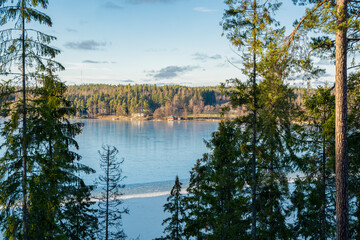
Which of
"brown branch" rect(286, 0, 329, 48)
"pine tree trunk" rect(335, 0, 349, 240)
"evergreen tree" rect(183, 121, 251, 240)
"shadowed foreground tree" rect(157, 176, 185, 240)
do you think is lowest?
"shadowed foreground tree" rect(157, 176, 185, 240)

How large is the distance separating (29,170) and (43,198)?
32.4 inches

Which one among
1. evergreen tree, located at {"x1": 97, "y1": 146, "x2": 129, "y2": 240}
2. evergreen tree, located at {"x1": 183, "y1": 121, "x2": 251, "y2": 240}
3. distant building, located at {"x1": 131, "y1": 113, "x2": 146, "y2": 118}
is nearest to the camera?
evergreen tree, located at {"x1": 183, "y1": 121, "x2": 251, "y2": 240}

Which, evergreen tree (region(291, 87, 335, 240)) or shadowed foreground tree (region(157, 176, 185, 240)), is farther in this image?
shadowed foreground tree (region(157, 176, 185, 240))

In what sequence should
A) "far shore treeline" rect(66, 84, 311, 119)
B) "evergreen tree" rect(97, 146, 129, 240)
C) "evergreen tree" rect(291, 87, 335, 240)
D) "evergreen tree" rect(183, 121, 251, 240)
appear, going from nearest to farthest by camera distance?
"evergreen tree" rect(291, 87, 335, 240), "evergreen tree" rect(183, 121, 251, 240), "evergreen tree" rect(97, 146, 129, 240), "far shore treeline" rect(66, 84, 311, 119)

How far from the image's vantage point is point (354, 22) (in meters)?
5.09

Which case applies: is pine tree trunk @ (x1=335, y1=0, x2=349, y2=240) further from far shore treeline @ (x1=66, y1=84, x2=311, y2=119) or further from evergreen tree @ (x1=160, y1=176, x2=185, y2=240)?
far shore treeline @ (x1=66, y1=84, x2=311, y2=119)

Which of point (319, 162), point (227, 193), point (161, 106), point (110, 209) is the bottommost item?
point (110, 209)

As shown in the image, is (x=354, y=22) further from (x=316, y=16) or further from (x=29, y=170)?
(x=29, y=170)

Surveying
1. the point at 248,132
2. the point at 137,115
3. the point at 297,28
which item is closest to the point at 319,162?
the point at 248,132

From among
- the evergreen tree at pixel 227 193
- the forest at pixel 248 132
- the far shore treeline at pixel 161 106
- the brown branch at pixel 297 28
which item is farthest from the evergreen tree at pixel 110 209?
the far shore treeline at pixel 161 106

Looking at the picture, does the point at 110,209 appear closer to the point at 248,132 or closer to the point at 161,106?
the point at 248,132

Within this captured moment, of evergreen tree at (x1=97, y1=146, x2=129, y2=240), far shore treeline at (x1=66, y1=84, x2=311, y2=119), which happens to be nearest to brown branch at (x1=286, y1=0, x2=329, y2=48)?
evergreen tree at (x1=97, y1=146, x2=129, y2=240)

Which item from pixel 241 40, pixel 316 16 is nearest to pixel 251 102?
pixel 241 40

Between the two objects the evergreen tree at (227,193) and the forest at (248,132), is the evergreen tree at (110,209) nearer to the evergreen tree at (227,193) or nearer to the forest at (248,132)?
the forest at (248,132)
